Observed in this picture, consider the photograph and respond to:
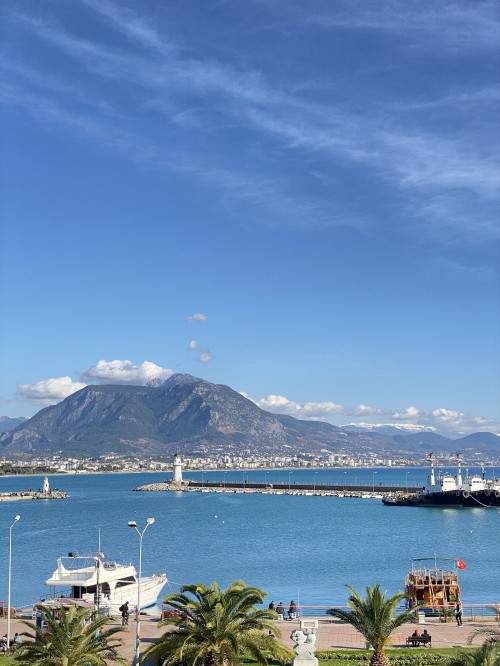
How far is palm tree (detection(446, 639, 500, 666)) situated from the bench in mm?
10467

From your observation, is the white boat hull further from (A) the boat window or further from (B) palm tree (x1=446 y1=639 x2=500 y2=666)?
(B) palm tree (x1=446 y1=639 x2=500 y2=666)

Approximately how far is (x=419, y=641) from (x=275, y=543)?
2259 inches

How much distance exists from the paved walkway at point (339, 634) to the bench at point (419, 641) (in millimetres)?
326

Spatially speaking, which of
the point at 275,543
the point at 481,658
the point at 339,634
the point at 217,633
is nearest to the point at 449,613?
the point at 339,634

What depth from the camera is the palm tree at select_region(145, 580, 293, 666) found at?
23.6 meters

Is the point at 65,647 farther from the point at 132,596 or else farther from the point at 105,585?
the point at 132,596

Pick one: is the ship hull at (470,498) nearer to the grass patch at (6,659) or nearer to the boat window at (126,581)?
the boat window at (126,581)

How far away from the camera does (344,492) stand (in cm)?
19225

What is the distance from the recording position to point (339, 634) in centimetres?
3247

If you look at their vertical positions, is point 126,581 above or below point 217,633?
below

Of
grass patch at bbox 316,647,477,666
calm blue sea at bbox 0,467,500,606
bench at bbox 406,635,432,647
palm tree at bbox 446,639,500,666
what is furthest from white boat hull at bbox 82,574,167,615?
palm tree at bbox 446,639,500,666

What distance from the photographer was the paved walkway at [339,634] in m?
30.1

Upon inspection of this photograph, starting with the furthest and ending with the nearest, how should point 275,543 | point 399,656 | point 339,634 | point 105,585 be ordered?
point 275,543 → point 105,585 → point 339,634 → point 399,656

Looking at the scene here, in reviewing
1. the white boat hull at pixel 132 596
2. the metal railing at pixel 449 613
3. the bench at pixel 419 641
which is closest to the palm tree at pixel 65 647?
the metal railing at pixel 449 613
